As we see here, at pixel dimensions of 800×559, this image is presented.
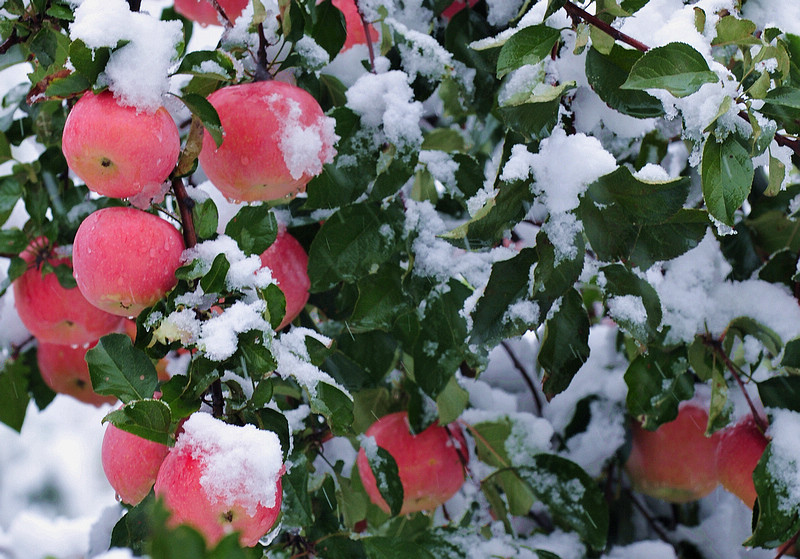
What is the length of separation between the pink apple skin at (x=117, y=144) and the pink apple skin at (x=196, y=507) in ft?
0.70

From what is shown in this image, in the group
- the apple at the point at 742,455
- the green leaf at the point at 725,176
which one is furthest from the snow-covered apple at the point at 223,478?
the apple at the point at 742,455

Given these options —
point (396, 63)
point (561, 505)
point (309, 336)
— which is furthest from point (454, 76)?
point (561, 505)

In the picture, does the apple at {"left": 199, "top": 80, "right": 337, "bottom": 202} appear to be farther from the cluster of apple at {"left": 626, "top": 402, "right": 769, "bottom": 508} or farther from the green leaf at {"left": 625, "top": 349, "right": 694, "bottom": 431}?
the cluster of apple at {"left": 626, "top": 402, "right": 769, "bottom": 508}

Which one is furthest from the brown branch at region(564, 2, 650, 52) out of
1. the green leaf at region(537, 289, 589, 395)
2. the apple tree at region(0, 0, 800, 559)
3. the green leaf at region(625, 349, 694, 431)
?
the green leaf at region(625, 349, 694, 431)

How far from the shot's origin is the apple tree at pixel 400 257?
576 millimetres

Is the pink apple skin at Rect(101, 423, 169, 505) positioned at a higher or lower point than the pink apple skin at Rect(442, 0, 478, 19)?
lower

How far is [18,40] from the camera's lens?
0.73 meters

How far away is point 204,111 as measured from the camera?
24.6 inches

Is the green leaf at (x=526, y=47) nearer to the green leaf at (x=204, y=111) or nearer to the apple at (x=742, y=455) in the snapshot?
the green leaf at (x=204, y=111)

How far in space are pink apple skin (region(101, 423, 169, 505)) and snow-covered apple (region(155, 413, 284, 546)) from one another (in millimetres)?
70

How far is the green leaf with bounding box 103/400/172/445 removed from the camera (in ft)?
1.71

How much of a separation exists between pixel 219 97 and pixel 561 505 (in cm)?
58

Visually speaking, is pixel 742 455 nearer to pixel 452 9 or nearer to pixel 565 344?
pixel 565 344

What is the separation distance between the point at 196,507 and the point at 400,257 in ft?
1.25
